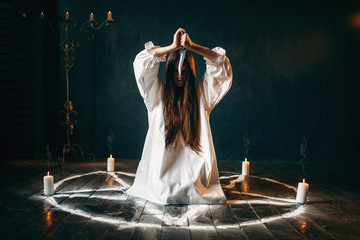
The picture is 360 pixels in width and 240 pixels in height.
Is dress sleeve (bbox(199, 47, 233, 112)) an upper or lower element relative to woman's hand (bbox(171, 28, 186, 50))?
lower

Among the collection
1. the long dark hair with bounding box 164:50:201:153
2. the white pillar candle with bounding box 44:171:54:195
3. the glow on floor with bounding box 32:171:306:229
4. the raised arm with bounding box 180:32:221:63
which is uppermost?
the raised arm with bounding box 180:32:221:63

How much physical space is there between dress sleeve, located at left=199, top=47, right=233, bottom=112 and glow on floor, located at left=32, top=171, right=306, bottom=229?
81 cm

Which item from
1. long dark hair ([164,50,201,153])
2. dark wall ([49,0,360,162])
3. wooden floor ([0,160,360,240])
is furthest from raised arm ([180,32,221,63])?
dark wall ([49,0,360,162])

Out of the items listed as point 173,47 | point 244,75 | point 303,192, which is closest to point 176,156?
point 173,47

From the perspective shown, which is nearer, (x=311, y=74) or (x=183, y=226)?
(x=183, y=226)

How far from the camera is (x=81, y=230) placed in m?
1.60

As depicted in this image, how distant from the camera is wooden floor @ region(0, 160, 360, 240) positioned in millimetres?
1603

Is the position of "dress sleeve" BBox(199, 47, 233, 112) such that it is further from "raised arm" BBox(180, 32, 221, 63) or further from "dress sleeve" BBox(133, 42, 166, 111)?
"dress sleeve" BBox(133, 42, 166, 111)

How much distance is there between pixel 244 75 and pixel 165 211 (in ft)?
8.55

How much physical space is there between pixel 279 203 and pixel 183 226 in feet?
2.94

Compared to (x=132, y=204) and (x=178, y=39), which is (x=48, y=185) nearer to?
(x=132, y=204)

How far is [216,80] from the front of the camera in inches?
88.2

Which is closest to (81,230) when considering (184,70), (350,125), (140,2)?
(184,70)

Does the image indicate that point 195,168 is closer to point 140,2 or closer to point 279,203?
point 279,203
